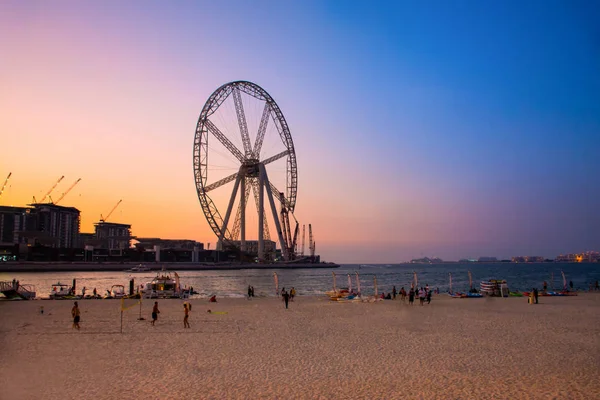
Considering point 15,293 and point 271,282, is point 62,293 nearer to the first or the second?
point 15,293

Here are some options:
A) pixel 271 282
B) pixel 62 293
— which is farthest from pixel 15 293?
pixel 271 282

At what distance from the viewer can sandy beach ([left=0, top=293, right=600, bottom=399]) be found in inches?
489

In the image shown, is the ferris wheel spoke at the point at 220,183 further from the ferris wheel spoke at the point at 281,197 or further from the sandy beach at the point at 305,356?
the sandy beach at the point at 305,356

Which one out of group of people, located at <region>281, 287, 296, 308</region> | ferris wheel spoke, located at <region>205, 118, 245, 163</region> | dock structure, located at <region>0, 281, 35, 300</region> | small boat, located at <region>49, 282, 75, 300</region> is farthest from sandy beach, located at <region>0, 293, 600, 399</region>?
ferris wheel spoke, located at <region>205, 118, 245, 163</region>

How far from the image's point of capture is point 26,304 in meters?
34.6

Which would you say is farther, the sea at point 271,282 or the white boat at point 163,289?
the sea at point 271,282

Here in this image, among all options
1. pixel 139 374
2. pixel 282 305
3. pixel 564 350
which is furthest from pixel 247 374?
pixel 282 305

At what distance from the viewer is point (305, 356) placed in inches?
649

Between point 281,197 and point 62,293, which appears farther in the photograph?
point 281,197

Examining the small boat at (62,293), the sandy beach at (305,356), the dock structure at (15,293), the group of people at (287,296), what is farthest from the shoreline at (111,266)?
the sandy beach at (305,356)

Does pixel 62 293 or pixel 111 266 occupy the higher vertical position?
pixel 62 293

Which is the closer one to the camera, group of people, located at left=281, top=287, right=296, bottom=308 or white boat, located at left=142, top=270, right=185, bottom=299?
group of people, located at left=281, top=287, right=296, bottom=308

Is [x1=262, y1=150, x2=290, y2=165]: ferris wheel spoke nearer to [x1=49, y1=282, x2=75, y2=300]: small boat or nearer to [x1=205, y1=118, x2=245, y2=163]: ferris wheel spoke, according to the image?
[x1=205, y1=118, x2=245, y2=163]: ferris wheel spoke

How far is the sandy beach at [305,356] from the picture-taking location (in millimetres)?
12430
